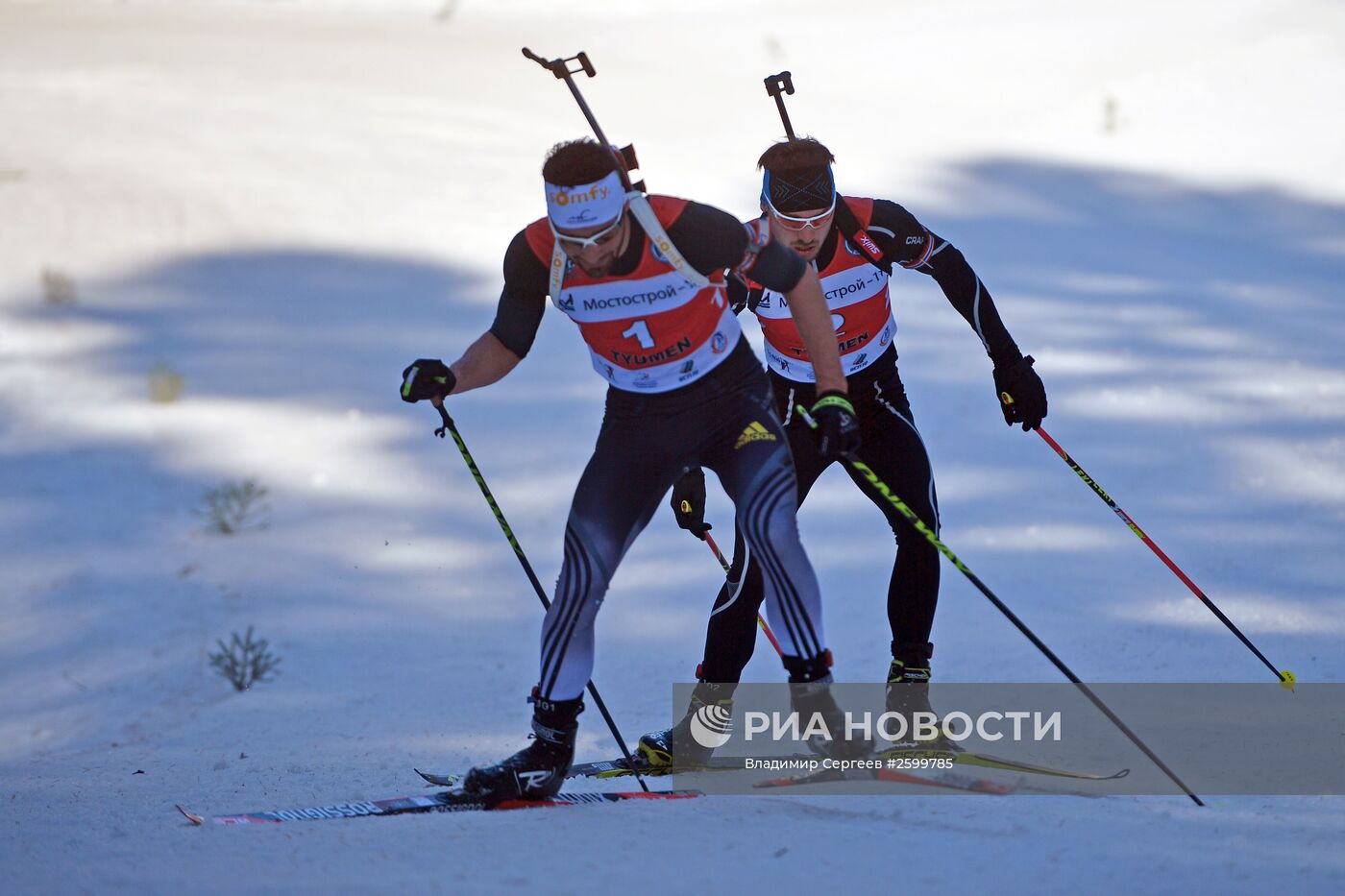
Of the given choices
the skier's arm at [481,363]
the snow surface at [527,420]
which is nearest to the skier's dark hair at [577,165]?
the skier's arm at [481,363]

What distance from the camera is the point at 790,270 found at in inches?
194

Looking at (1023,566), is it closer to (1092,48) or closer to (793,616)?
(793,616)

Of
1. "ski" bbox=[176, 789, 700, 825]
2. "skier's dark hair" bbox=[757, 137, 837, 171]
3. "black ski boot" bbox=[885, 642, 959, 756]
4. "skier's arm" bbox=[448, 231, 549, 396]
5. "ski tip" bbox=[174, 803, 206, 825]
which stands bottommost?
"ski" bbox=[176, 789, 700, 825]

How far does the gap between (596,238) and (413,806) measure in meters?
2.12

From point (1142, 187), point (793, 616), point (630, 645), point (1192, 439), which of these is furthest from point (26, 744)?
point (1142, 187)

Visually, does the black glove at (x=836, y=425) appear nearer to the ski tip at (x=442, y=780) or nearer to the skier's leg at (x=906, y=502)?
the skier's leg at (x=906, y=502)

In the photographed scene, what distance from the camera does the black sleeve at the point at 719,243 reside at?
475 cm

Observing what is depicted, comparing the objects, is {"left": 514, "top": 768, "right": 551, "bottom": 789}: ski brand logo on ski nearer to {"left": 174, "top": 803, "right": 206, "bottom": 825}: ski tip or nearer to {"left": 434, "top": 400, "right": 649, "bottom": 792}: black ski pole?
{"left": 434, "top": 400, "right": 649, "bottom": 792}: black ski pole

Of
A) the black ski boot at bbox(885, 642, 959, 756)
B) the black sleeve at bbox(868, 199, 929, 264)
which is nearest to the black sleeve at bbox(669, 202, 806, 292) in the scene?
the black sleeve at bbox(868, 199, 929, 264)

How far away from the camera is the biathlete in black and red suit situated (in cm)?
475

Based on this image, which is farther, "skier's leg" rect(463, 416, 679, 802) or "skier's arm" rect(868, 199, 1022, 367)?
"skier's arm" rect(868, 199, 1022, 367)

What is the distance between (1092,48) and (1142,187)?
17.9 ft

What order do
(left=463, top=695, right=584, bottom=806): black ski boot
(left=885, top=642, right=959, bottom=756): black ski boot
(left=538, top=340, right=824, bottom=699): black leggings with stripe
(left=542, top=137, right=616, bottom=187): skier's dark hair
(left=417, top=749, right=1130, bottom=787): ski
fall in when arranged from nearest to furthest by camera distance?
(left=542, top=137, right=616, bottom=187): skier's dark hair, (left=538, top=340, right=824, bottom=699): black leggings with stripe, (left=463, top=695, right=584, bottom=806): black ski boot, (left=417, top=749, right=1130, bottom=787): ski, (left=885, top=642, right=959, bottom=756): black ski boot

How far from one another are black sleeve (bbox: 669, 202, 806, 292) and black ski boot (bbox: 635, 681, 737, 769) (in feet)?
6.31
